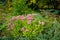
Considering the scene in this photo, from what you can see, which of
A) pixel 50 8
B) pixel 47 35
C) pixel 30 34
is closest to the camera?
pixel 47 35

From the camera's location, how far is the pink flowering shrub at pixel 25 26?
5789mm

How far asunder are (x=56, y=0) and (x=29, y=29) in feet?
6.77

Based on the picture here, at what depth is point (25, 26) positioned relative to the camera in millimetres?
5938

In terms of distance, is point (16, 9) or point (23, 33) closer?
point (23, 33)

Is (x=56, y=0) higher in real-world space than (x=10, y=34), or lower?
higher

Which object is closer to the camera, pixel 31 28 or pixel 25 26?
pixel 31 28

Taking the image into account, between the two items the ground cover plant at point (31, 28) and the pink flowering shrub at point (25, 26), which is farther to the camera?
the pink flowering shrub at point (25, 26)

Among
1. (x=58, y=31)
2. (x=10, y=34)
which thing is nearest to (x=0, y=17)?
(x=10, y=34)

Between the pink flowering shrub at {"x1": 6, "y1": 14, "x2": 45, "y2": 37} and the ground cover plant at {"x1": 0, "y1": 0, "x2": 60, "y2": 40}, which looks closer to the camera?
the ground cover plant at {"x1": 0, "y1": 0, "x2": 60, "y2": 40}

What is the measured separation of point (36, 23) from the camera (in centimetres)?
587

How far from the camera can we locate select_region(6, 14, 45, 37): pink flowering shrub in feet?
19.0

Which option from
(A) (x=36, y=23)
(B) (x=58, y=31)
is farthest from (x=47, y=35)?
(A) (x=36, y=23)

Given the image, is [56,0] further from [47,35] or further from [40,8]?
[47,35]

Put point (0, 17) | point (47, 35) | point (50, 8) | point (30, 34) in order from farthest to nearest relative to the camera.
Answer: point (50, 8), point (0, 17), point (30, 34), point (47, 35)
